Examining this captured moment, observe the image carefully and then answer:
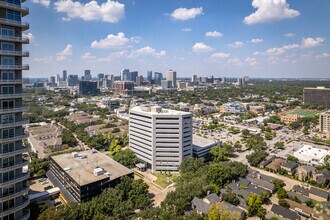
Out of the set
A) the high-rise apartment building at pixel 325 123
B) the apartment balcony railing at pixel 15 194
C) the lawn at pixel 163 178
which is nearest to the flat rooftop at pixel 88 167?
the lawn at pixel 163 178

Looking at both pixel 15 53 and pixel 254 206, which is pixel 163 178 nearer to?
pixel 254 206

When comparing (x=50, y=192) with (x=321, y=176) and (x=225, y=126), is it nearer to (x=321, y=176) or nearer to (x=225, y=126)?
(x=321, y=176)

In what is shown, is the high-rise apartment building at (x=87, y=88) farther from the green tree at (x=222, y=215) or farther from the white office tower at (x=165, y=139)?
the green tree at (x=222, y=215)

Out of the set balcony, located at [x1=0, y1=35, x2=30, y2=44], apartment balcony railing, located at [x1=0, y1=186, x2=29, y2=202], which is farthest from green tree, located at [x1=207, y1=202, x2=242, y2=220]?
balcony, located at [x1=0, y1=35, x2=30, y2=44]

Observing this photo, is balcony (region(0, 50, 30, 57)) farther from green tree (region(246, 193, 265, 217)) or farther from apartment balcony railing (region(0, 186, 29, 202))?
green tree (region(246, 193, 265, 217))

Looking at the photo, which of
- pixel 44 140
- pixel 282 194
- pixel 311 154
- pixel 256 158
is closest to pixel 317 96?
pixel 311 154

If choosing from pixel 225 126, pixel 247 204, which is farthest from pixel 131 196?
pixel 225 126
